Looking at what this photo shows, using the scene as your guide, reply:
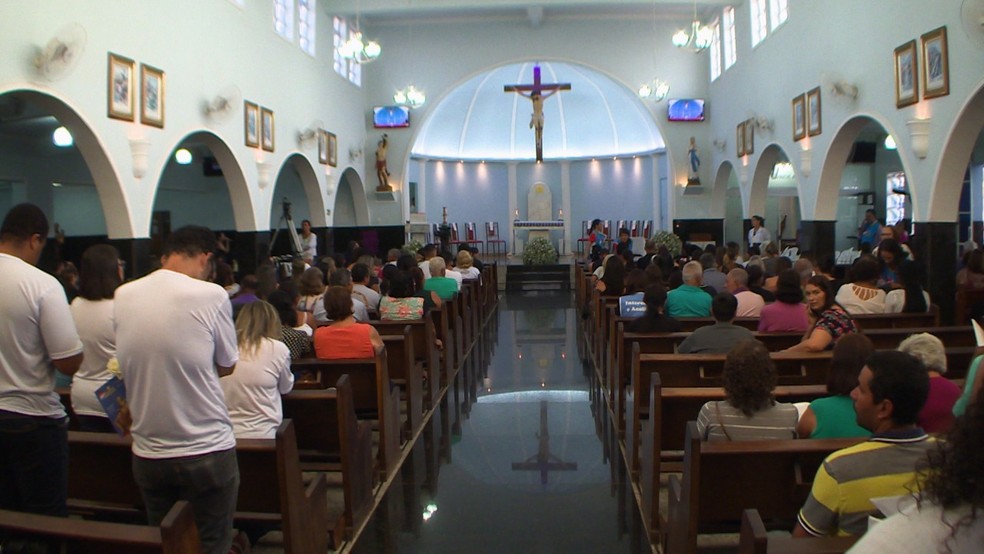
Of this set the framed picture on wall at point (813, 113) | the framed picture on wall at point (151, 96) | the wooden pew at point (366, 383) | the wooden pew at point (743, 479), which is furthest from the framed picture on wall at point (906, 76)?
the framed picture on wall at point (151, 96)

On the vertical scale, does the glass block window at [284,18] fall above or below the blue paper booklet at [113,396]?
above

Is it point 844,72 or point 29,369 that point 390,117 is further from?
point 29,369

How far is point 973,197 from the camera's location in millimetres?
15016

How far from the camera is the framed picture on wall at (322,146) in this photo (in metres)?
15.7

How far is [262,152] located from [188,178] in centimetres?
490

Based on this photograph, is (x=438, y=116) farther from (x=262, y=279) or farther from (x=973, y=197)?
(x=262, y=279)

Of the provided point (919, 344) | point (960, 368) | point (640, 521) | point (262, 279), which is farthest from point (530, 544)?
point (262, 279)

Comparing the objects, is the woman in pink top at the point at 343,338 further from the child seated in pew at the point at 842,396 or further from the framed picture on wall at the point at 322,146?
the framed picture on wall at the point at 322,146

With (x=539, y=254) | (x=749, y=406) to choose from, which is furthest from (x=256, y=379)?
(x=539, y=254)

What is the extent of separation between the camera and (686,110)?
18859mm

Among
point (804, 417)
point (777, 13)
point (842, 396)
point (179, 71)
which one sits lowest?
point (804, 417)

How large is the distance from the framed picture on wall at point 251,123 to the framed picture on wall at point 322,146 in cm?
307

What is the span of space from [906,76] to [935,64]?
2.21 ft

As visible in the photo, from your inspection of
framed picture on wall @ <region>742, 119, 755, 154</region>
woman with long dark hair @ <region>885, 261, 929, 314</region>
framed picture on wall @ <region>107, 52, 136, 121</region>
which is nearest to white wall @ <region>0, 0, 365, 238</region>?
framed picture on wall @ <region>107, 52, 136, 121</region>
